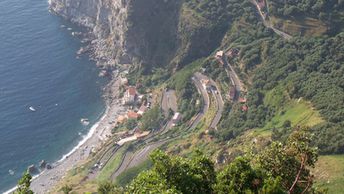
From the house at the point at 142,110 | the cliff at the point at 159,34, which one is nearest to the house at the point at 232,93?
the cliff at the point at 159,34

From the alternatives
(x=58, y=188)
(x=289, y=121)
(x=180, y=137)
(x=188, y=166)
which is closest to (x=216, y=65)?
(x=180, y=137)

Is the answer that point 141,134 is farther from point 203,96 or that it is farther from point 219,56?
point 219,56

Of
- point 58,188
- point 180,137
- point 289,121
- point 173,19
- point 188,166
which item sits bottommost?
point 58,188

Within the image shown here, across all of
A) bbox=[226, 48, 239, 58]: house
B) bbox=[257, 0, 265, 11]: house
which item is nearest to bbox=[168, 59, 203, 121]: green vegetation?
bbox=[226, 48, 239, 58]: house

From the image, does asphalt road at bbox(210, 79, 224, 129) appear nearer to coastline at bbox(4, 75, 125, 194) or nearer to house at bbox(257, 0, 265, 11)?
house at bbox(257, 0, 265, 11)

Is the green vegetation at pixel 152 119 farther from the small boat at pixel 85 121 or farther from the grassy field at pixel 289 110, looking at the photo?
the grassy field at pixel 289 110

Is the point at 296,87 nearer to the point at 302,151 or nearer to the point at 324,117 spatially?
the point at 324,117

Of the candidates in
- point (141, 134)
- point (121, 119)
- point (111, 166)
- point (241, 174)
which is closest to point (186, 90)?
point (141, 134)
